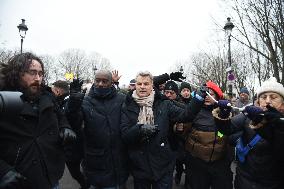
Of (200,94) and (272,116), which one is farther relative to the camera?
(200,94)

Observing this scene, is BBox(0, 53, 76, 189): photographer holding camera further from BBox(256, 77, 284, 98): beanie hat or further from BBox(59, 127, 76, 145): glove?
BBox(256, 77, 284, 98): beanie hat

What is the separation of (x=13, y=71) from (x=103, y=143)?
140 centimetres

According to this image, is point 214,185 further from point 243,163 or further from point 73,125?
point 73,125

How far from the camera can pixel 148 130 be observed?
334 cm

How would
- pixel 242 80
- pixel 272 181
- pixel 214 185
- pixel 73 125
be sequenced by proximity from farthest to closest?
pixel 242 80 < pixel 214 185 < pixel 73 125 < pixel 272 181

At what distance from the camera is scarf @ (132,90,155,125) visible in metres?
3.68

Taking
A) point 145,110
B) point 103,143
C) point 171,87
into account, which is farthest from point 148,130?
point 171,87

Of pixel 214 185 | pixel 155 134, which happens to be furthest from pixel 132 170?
pixel 214 185

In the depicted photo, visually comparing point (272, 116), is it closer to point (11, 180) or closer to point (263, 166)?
point (263, 166)

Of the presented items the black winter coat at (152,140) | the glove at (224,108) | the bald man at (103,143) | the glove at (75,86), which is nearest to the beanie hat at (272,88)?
the glove at (224,108)

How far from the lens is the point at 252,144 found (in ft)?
10.3

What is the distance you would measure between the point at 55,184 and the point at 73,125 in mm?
832

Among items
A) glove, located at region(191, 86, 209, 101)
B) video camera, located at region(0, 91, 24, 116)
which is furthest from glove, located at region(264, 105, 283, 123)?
video camera, located at region(0, 91, 24, 116)

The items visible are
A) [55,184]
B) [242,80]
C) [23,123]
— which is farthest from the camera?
[242,80]
